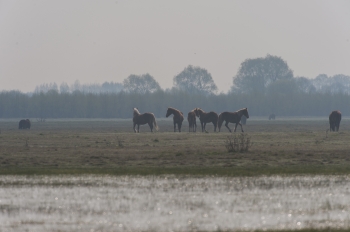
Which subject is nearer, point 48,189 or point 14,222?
point 14,222

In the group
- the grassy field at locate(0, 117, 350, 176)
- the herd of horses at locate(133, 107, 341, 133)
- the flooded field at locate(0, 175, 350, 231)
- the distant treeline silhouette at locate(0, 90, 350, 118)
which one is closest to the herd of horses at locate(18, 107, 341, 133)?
the herd of horses at locate(133, 107, 341, 133)

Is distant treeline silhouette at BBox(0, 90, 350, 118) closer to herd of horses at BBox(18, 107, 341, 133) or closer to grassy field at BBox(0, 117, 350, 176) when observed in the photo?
herd of horses at BBox(18, 107, 341, 133)

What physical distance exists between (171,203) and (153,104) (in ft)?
477

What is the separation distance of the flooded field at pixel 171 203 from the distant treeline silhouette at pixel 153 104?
442 feet

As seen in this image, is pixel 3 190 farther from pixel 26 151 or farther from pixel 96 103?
pixel 96 103

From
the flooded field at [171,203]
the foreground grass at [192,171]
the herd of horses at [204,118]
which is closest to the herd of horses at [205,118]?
the herd of horses at [204,118]

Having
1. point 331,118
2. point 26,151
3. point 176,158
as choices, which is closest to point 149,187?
point 176,158

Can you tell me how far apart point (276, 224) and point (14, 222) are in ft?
16.3

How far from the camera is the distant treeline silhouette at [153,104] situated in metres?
160

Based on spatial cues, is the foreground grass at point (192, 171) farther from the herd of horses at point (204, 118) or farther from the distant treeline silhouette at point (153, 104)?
the distant treeline silhouette at point (153, 104)

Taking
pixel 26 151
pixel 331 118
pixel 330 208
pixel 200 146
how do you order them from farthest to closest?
pixel 331 118 → pixel 200 146 → pixel 26 151 → pixel 330 208

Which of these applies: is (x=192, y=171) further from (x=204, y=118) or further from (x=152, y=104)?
(x=152, y=104)

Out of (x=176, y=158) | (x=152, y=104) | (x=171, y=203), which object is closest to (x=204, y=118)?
(x=176, y=158)

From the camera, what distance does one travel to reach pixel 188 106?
167875 mm
